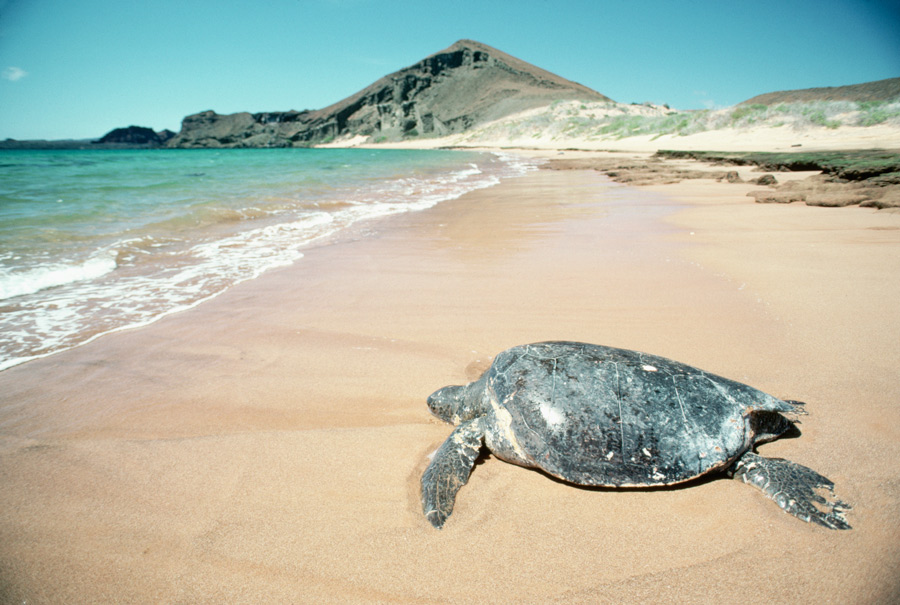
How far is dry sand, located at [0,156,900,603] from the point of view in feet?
6.09

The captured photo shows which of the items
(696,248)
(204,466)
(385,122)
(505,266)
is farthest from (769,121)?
(385,122)

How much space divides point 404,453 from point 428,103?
126297 mm

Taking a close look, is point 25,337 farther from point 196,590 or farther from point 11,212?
point 11,212

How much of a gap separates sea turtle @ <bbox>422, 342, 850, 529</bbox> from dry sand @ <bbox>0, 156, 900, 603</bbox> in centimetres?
13

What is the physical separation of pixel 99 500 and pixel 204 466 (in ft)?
1.67

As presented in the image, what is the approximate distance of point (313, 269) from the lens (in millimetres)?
6391

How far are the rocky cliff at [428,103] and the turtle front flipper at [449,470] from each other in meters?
95.0

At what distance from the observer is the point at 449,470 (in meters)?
2.39

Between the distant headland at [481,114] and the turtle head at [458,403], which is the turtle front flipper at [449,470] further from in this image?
the distant headland at [481,114]

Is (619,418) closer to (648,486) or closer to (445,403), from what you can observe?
(648,486)

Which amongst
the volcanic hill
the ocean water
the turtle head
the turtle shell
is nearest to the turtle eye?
the turtle head

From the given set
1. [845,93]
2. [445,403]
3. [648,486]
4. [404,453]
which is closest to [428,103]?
[845,93]

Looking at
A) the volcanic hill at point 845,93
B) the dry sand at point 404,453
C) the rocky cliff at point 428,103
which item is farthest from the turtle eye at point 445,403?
the rocky cliff at point 428,103

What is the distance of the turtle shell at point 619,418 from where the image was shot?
2.23 m
